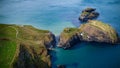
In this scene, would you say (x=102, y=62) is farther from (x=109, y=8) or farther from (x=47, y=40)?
(x=109, y=8)

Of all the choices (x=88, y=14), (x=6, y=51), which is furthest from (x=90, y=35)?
(x=6, y=51)

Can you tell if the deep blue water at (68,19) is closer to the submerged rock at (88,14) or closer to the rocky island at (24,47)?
the submerged rock at (88,14)

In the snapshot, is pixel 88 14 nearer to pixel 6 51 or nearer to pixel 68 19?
pixel 68 19

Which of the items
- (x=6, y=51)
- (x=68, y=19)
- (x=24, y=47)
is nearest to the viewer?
(x=6, y=51)

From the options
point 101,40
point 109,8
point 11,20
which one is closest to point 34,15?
point 11,20

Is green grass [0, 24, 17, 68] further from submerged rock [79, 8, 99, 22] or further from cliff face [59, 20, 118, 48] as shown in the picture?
submerged rock [79, 8, 99, 22]

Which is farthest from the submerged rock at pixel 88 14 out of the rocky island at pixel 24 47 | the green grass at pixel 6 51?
the green grass at pixel 6 51

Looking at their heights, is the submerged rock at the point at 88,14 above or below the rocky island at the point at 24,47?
above
